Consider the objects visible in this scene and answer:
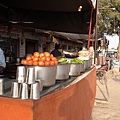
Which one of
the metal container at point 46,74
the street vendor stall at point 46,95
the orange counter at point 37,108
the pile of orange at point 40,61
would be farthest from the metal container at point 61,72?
the orange counter at point 37,108

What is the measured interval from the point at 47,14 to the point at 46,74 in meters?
5.27

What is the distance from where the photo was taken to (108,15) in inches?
944

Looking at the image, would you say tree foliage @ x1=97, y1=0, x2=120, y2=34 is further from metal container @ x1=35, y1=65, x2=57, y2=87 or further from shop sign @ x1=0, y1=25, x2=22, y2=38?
metal container @ x1=35, y1=65, x2=57, y2=87

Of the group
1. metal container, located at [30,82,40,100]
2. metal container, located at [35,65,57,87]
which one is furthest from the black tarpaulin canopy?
metal container, located at [30,82,40,100]

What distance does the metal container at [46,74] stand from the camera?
104 inches

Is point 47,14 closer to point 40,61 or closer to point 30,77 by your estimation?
point 40,61

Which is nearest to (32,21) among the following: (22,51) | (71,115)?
(22,51)

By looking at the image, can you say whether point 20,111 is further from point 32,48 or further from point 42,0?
point 32,48

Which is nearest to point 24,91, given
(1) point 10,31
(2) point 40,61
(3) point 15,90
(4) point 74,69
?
(3) point 15,90

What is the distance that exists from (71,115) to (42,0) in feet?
13.0

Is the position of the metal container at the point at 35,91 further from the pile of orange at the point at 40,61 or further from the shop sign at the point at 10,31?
the shop sign at the point at 10,31

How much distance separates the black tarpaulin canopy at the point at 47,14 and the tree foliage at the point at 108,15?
15.3 metres

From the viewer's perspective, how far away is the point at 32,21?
26.2 ft

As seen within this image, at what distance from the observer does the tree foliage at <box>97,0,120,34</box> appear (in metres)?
23.4
